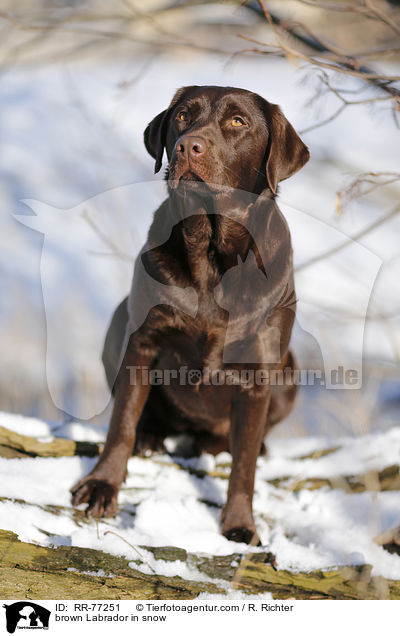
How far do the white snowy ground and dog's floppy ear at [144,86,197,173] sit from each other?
1.22 m

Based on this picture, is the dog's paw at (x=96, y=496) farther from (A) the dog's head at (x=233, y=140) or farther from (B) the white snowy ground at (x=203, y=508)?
(A) the dog's head at (x=233, y=140)

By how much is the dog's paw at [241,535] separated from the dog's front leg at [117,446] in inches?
15.9

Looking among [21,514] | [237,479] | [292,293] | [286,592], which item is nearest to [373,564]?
[286,592]

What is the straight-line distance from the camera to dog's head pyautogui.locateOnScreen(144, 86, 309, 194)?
2008 mm

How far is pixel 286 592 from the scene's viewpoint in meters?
1.80

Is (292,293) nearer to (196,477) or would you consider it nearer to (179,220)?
(179,220)

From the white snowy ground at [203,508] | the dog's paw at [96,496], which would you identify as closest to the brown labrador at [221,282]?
the dog's paw at [96,496]

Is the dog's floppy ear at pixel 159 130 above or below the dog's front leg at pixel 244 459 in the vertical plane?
above

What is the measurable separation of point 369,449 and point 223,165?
151cm
